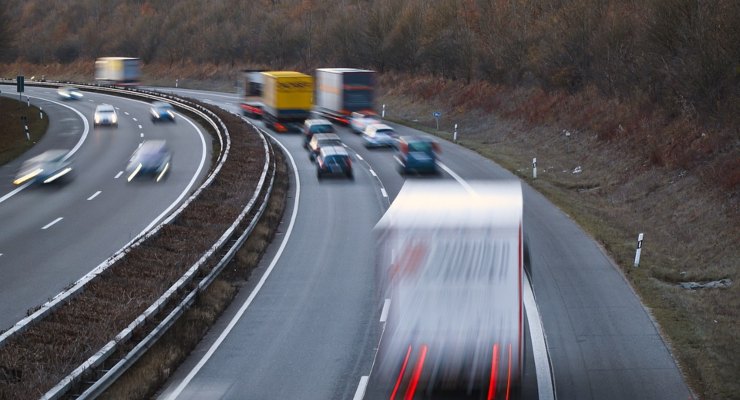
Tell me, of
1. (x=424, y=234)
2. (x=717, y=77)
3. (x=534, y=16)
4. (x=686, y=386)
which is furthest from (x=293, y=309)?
(x=534, y=16)

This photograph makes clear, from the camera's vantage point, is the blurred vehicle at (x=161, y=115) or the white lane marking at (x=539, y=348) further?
the blurred vehicle at (x=161, y=115)

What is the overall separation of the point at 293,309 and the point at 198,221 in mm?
8603

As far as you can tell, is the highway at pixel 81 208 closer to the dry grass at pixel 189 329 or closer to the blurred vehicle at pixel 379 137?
the dry grass at pixel 189 329

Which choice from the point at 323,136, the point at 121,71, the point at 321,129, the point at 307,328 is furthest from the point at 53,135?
the point at 121,71

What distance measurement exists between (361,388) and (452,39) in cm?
5984

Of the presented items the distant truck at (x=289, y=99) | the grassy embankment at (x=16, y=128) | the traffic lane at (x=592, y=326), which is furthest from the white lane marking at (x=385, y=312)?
the distant truck at (x=289, y=99)

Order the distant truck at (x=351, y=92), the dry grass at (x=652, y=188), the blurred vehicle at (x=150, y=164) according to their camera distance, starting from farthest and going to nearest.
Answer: the distant truck at (x=351, y=92)
the blurred vehicle at (x=150, y=164)
the dry grass at (x=652, y=188)

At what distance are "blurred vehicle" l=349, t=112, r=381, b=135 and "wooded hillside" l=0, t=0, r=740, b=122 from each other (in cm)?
1180

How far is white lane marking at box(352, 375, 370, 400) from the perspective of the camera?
14.0 metres

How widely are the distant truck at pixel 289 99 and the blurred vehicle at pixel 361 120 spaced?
10.9 feet

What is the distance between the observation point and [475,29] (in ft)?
238

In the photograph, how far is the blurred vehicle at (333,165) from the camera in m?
37.4

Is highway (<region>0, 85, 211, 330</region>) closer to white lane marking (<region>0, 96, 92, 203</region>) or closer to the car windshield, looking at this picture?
white lane marking (<region>0, 96, 92, 203</region>)

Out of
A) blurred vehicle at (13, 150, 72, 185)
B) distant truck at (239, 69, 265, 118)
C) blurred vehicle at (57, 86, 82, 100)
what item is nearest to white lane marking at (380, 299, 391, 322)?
blurred vehicle at (13, 150, 72, 185)
